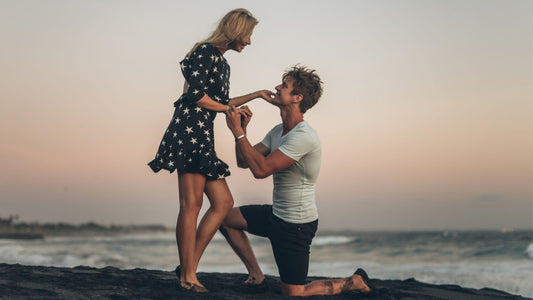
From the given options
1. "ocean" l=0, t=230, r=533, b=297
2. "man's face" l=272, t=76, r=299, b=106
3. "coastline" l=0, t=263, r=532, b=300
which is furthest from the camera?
"ocean" l=0, t=230, r=533, b=297

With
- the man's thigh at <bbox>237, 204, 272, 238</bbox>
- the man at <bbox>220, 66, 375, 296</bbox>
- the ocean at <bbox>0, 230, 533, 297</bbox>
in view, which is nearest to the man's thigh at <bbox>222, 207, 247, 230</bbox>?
the man's thigh at <bbox>237, 204, 272, 238</bbox>

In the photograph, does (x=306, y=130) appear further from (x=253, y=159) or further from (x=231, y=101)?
(x=231, y=101)

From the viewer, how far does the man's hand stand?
3061mm

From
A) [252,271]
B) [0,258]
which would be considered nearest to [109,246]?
[0,258]

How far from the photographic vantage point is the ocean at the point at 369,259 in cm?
1069

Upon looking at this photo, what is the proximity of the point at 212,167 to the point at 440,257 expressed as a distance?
1372cm

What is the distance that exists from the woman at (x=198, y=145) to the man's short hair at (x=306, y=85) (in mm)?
391

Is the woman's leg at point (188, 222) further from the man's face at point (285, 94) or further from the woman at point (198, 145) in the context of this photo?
the man's face at point (285, 94)

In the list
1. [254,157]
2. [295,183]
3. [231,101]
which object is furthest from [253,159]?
[231,101]

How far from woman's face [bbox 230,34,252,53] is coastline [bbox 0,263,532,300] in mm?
1658

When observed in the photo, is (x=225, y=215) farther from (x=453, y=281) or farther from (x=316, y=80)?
(x=453, y=281)

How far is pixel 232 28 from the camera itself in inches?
123

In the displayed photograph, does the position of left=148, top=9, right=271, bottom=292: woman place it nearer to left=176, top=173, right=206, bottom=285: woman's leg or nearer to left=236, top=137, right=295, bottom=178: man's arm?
left=176, top=173, right=206, bottom=285: woman's leg

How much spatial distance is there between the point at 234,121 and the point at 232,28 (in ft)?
2.08
